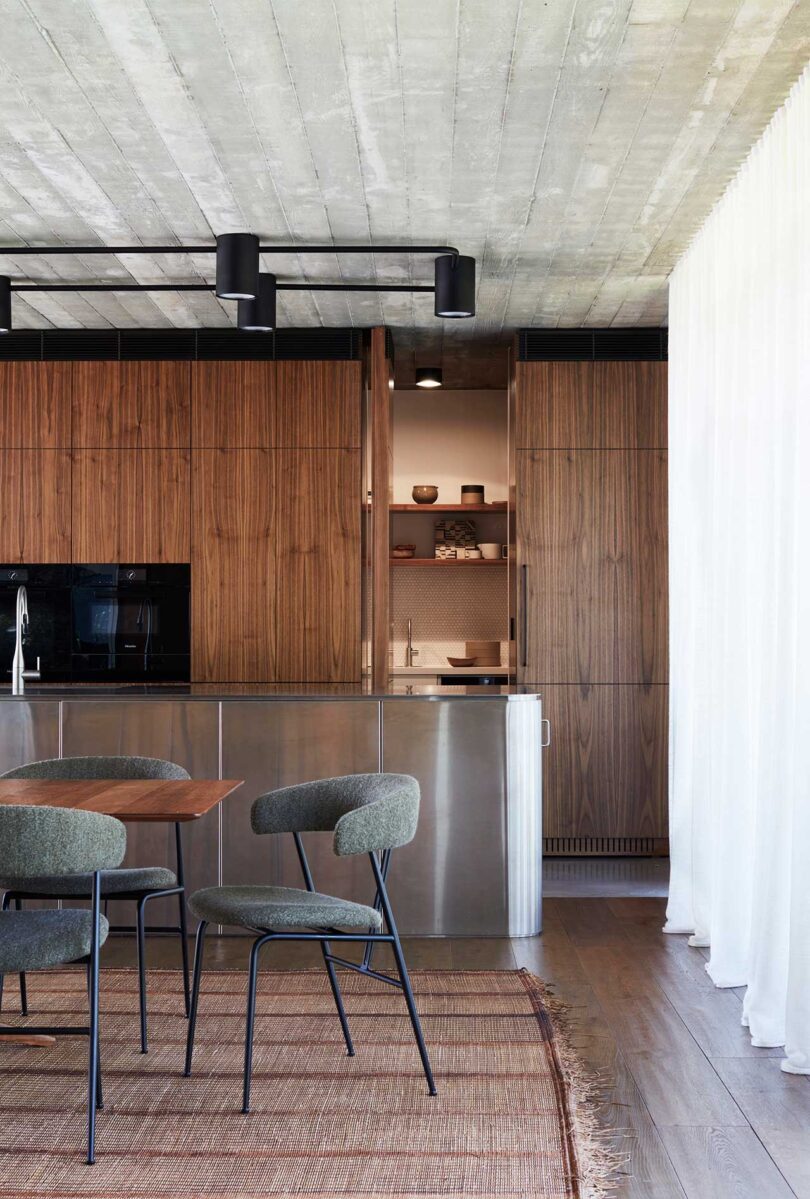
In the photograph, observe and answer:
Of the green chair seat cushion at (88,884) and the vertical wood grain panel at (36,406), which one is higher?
the vertical wood grain panel at (36,406)

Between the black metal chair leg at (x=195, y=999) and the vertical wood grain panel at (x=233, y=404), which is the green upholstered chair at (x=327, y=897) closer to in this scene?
the black metal chair leg at (x=195, y=999)

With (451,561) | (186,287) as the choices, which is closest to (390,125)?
(186,287)

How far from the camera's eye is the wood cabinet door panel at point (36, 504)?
6137 mm

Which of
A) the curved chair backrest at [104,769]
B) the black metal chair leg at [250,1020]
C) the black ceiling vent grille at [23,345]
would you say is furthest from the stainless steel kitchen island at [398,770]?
the black ceiling vent grille at [23,345]

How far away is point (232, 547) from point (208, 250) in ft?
6.25

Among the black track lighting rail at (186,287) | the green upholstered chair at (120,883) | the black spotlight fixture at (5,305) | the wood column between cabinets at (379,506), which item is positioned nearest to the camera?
the green upholstered chair at (120,883)

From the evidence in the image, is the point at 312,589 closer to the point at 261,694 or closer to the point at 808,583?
the point at 261,694

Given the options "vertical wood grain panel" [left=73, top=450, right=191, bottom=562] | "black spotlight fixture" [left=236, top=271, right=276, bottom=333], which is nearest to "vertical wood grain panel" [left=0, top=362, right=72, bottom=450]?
"vertical wood grain panel" [left=73, top=450, right=191, bottom=562]

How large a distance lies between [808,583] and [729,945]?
1.47 metres

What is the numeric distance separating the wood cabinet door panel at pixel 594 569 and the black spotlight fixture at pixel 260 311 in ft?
6.34

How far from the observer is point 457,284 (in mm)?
4469

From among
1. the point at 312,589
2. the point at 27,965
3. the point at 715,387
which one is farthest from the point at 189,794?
the point at 312,589

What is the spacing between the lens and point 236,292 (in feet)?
13.8

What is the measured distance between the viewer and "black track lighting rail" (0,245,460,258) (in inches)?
180
